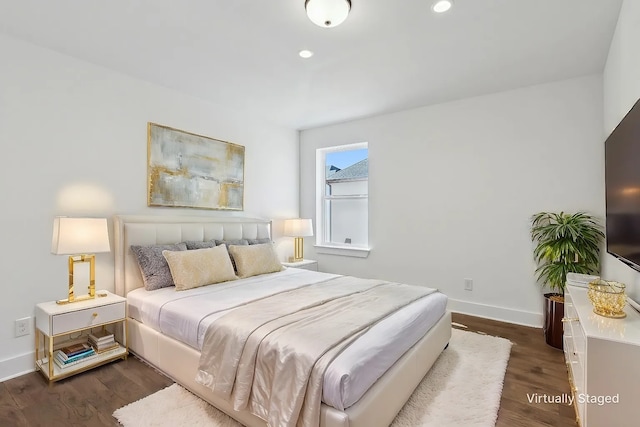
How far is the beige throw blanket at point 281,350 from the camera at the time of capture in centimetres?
145

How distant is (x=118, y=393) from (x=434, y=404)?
6.96 feet

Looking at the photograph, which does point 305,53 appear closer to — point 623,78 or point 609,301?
point 623,78

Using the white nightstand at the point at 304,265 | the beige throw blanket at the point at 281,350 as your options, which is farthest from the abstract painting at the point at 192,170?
the beige throw blanket at the point at 281,350

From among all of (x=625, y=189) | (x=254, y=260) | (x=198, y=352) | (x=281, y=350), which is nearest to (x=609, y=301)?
(x=625, y=189)

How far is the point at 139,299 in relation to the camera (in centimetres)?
259

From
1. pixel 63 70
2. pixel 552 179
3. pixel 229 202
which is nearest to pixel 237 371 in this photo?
pixel 229 202

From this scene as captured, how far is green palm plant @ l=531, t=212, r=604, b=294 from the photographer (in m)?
2.85

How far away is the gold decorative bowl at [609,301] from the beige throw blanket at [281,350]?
1.10 metres

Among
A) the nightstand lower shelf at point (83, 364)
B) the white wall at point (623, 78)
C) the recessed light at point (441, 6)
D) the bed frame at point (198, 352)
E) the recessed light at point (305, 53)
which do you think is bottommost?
the nightstand lower shelf at point (83, 364)

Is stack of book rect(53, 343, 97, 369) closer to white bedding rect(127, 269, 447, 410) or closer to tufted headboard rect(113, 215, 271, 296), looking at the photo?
white bedding rect(127, 269, 447, 410)

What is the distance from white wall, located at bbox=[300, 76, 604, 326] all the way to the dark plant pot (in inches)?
19.5

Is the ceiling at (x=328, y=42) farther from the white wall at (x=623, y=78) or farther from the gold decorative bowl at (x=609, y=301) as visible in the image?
the gold decorative bowl at (x=609, y=301)

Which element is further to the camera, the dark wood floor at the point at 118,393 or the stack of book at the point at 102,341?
the stack of book at the point at 102,341

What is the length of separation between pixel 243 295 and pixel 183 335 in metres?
0.53
